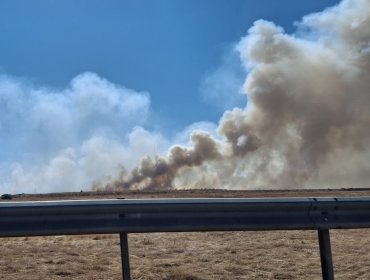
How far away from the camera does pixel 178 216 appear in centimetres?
638

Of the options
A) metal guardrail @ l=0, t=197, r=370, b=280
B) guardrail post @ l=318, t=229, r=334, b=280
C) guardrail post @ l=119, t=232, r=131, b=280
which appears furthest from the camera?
guardrail post @ l=318, t=229, r=334, b=280

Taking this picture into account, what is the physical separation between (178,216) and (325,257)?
5.94ft

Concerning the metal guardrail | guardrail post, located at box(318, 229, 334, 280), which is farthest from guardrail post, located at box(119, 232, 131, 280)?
guardrail post, located at box(318, 229, 334, 280)

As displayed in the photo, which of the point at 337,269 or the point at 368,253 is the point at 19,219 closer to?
the point at 337,269

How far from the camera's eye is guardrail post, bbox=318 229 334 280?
21.7ft

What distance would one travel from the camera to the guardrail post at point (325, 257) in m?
6.61

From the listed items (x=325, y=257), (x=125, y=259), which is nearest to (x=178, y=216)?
(x=125, y=259)

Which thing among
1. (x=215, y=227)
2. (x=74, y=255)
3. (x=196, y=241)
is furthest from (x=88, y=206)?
(x=196, y=241)

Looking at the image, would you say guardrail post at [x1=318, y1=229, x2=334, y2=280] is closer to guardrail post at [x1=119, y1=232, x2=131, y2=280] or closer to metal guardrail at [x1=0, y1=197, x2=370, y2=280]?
metal guardrail at [x1=0, y1=197, x2=370, y2=280]

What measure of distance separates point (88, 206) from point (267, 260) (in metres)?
3.40

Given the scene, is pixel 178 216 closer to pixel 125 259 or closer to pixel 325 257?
pixel 125 259

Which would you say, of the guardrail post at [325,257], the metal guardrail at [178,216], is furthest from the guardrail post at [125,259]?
the guardrail post at [325,257]

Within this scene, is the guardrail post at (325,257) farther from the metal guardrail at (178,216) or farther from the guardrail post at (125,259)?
the guardrail post at (125,259)

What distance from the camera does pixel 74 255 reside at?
8.93 meters
